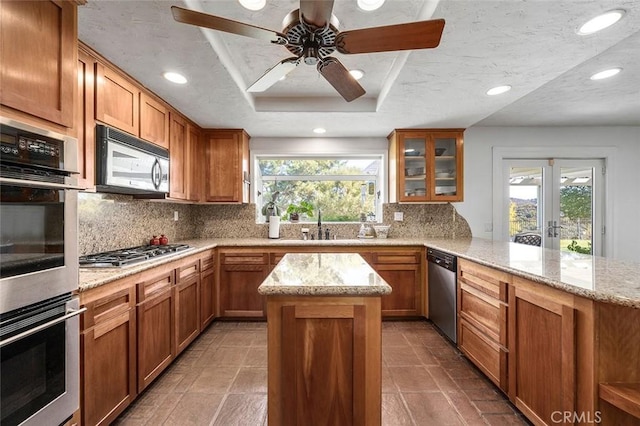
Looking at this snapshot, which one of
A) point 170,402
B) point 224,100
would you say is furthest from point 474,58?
point 170,402

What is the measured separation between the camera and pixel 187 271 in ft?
8.73

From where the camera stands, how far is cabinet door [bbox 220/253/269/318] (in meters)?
3.38

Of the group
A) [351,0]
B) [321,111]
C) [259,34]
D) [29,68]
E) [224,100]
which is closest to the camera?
[29,68]

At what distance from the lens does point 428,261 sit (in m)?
3.33

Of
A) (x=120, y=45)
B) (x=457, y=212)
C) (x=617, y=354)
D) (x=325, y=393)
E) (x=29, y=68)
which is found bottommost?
(x=325, y=393)

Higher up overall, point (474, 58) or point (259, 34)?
point (474, 58)

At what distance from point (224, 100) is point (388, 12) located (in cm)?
159

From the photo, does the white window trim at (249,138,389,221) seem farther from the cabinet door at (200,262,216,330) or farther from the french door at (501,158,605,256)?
the french door at (501,158,605,256)

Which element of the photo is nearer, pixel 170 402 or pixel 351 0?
pixel 351 0

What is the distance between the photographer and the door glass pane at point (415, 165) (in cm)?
373

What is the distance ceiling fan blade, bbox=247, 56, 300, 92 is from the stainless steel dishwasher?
2110 millimetres

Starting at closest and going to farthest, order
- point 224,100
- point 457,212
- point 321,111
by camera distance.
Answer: point 224,100
point 321,111
point 457,212

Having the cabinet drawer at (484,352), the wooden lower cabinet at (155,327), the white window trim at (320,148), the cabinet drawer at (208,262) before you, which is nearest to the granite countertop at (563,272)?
the wooden lower cabinet at (155,327)

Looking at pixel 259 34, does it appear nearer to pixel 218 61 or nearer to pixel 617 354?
pixel 218 61
